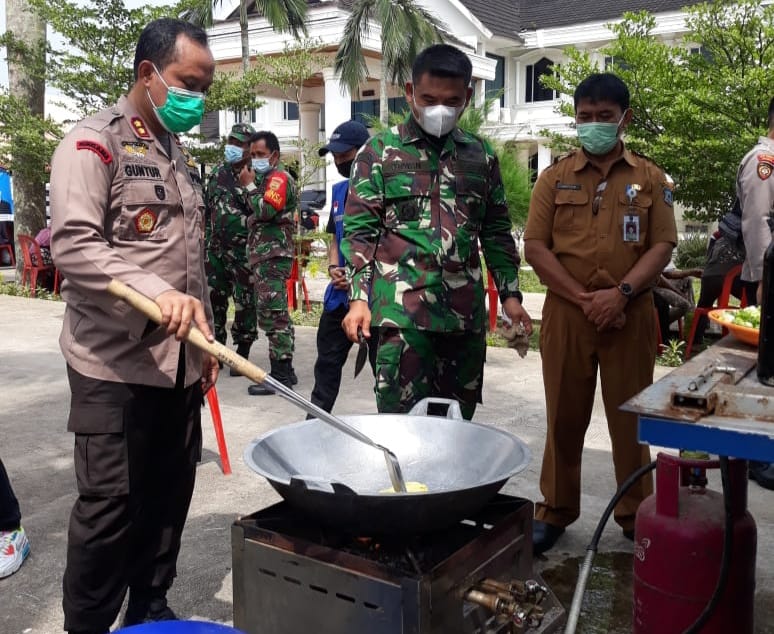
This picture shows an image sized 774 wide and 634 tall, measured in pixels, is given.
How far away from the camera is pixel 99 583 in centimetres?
248

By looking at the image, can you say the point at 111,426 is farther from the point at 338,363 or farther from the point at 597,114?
the point at 338,363

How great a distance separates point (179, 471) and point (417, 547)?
3.48 ft

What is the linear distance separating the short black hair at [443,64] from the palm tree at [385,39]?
1677 cm

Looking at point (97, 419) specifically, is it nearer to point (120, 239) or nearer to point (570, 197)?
point (120, 239)

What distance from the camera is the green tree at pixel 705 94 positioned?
859 centimetres

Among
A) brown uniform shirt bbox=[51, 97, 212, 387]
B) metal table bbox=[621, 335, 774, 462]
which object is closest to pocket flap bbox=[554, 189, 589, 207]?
brown uniform shirt bbox=[51, 97, 212, 387]

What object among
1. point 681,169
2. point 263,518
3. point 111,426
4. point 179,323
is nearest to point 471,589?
point 263,518

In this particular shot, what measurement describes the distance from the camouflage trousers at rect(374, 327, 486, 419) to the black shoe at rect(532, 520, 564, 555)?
63 cm

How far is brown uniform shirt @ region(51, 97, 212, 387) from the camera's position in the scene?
2264mm

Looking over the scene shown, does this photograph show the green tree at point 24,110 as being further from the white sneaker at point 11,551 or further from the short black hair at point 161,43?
the short black hair at point 161,43

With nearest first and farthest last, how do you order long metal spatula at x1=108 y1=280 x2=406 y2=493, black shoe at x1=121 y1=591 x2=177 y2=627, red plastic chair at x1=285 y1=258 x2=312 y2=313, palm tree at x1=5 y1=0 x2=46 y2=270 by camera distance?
long metal spatula at x1=108 y1=280 x2=406 y2=493 → black shoe at x1=121 y1=591 x2=177 y2=627 → red plastic chair at x1=285 y1=258 x2=312 y2=313 → palm tree at x1=5 y1=0 x2=46 y2=270

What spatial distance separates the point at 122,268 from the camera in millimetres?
2232

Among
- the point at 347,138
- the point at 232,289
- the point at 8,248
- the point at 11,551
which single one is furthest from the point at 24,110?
the point at 11,551

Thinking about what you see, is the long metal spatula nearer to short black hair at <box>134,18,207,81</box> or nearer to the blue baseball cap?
short black hair at <box>134,18,207,81</box>
